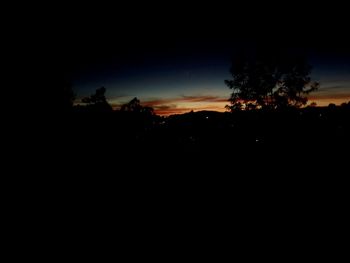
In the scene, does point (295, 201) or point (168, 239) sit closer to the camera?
point (168, 239)

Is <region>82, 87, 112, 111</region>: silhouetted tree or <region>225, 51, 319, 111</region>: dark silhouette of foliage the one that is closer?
<region>225, 51, 319, 111</region>: dark silhouette of foliage

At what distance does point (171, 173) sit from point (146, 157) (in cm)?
520

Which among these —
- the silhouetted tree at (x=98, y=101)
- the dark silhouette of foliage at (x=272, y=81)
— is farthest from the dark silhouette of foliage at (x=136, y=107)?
the dark silhouette of foliage at (x=272, y=81)

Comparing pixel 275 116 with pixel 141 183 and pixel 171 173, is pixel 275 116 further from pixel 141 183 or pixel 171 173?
pixel 141 183

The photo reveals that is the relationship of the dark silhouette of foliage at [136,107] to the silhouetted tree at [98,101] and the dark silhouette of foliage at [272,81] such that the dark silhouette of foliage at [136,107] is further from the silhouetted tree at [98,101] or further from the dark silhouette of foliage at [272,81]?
the dark silhouette of foliage at [272,81]

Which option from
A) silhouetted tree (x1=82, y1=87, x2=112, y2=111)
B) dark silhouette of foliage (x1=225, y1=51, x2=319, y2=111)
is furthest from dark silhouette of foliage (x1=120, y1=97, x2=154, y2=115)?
dark silhouette of foliage (x1=225, y1=51, x2=319, y2=111)

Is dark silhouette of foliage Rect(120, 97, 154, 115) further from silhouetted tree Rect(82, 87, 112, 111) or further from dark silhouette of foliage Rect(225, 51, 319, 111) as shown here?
dark silhouette of foliage Rect(225, 51, 319, 111)

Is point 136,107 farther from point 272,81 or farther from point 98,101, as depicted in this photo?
point 272,81

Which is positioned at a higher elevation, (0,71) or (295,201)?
(0,71)

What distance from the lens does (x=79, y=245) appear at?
6762 mm

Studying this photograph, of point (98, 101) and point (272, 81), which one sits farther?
point (98, 101)

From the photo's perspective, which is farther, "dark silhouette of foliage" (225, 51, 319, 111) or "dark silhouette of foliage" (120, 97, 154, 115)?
"dark silhouette of foliage" (120, 97, 154, 115)

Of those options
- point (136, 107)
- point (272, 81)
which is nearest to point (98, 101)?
point (136, 107)

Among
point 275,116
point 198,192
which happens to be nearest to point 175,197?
point 198,192
